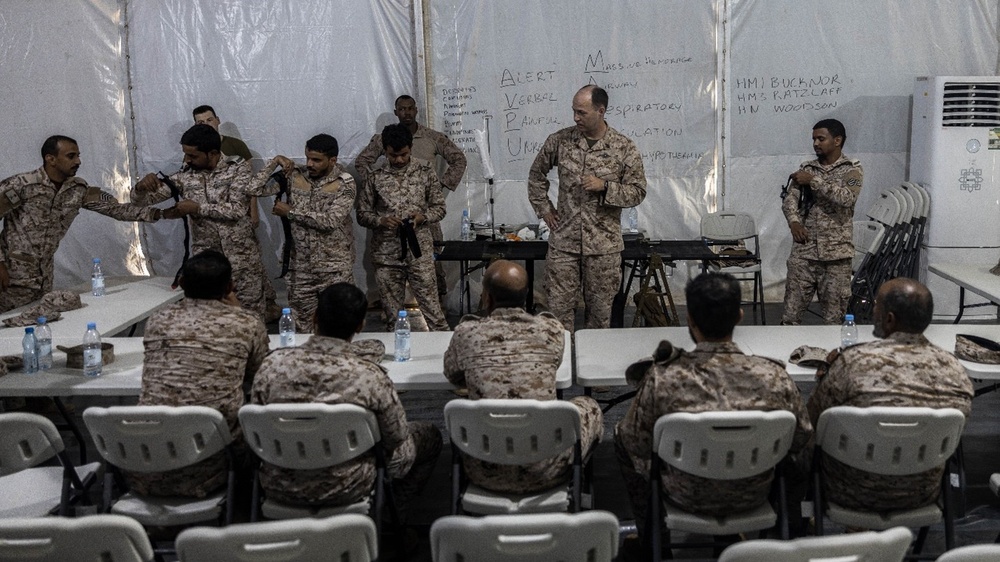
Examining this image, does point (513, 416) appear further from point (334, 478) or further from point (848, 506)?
point (848, 506)

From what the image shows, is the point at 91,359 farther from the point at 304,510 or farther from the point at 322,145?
the point at 322,145

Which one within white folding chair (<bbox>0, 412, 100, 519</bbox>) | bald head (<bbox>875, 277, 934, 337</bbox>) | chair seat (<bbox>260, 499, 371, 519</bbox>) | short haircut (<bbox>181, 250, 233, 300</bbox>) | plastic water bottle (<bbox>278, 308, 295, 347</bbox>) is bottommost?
chair seat (<bbox>260, 499, 371, 519</bbox>)

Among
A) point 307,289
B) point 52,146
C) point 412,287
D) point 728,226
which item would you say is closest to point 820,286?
point 728,226

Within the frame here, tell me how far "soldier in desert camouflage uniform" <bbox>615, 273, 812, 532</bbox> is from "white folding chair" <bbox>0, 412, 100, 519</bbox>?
1.97 meters

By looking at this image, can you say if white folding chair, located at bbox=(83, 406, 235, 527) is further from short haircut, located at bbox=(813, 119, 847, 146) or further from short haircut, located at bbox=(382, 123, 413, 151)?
short haircut, located at bbox=(813, 119, 847, 146)

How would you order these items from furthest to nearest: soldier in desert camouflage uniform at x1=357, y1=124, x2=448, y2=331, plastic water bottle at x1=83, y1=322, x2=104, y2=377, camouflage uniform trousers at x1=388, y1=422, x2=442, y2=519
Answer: soldier in desert camouflage uniform at x1=357, y1=124, x2=448, y2=331
plastic water bottle at x1=83, y1=322, x2=104, y2=377
camouflage uniform trousers at x1=388, y1=422, x2=442, y2=519

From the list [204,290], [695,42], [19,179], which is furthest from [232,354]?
[695,42]

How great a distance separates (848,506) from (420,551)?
5.35 feet

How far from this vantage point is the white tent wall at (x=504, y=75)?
7.74 m

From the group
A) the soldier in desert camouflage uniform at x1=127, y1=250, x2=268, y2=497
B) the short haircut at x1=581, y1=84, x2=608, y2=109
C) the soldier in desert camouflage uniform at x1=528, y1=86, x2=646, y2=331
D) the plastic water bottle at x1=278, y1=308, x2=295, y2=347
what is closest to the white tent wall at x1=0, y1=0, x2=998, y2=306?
the soldier in desert camouflage uniform at x1=528, y1=86, x2=646, y2=331

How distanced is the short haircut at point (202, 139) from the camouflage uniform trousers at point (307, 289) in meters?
0.96

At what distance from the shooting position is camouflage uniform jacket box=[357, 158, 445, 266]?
6.30 m

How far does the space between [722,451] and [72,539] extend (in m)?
1.85

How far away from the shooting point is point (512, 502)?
3.25 metres
